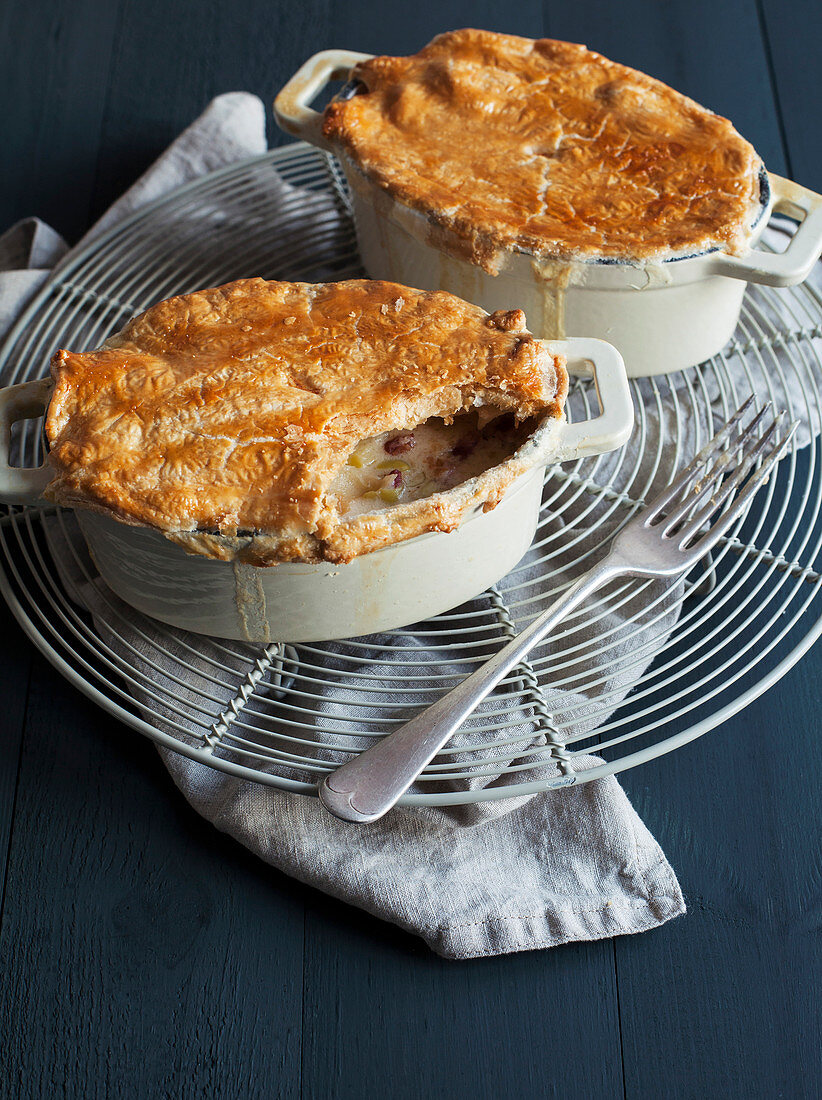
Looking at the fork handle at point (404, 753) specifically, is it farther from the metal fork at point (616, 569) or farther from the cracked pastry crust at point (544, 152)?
the cracked pastry crust at point (544, 152)

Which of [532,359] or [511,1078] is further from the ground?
[532,359]

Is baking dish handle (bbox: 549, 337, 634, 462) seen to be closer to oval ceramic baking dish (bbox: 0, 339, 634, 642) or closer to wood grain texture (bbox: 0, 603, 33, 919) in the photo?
oval ceramic baking dish (bbox: 0, 339, 634, 642)

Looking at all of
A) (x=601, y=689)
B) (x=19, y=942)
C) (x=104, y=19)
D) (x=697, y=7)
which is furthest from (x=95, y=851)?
(x=697, y=7)

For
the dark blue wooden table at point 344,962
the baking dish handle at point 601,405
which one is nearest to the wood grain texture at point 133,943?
the dark blue wooden table at point 344,962

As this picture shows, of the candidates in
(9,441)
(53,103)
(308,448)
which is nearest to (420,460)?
(308,448)

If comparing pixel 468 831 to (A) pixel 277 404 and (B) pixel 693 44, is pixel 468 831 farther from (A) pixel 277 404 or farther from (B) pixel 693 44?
(B) pixel 693 44

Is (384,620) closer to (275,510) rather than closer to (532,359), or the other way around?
(275,510)
